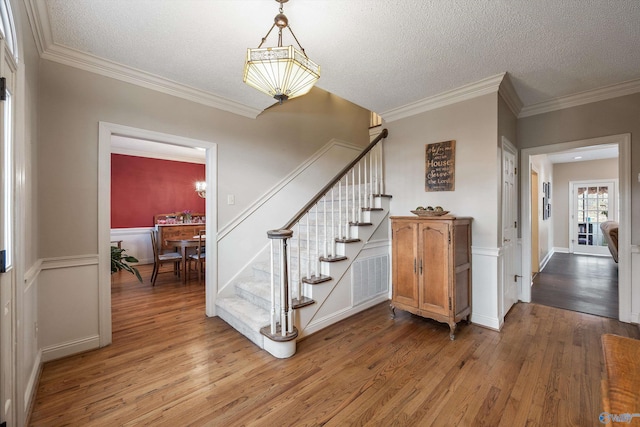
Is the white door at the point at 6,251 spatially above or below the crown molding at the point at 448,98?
below

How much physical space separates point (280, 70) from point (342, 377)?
2162 mm

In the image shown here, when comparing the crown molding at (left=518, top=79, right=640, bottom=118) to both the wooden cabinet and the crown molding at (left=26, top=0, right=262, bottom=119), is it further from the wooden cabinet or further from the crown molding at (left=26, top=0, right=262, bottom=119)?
the crown molding at (left=26, top=0, right=262, bottom=119)

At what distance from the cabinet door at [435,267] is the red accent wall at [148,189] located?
5978 millimetres

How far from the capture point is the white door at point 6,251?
4.03 ft

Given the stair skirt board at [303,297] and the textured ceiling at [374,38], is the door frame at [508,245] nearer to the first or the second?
the textured ceiling at [374,38]

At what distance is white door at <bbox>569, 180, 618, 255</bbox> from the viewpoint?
272 inches

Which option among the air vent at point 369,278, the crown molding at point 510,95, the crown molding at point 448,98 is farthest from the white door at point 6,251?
the crown molding at point 510,95

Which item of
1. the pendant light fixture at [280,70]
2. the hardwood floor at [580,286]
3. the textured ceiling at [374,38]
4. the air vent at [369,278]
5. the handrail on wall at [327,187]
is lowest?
the hardwood floor at [580,286]

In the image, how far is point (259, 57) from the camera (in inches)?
61.6

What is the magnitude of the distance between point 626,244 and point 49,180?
5.69 metres

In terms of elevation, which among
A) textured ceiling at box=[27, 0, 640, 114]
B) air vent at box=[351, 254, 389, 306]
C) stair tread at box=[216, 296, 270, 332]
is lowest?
stair tread at box=[216, 296, 270, 332]

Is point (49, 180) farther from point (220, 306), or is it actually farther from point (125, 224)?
point (125, 224)

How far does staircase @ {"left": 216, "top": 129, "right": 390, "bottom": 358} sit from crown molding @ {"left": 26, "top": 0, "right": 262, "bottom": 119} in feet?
5.58

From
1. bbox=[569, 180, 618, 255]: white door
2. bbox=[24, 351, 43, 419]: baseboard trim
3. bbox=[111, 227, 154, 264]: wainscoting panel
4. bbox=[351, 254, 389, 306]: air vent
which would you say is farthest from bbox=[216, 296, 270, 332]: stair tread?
bbox=[569, 180, 618, 255]: white door
